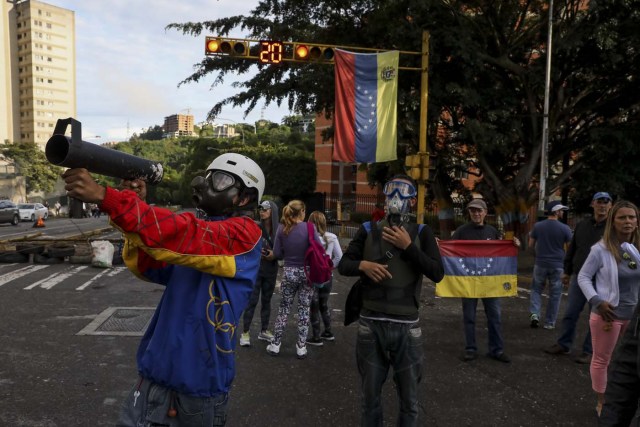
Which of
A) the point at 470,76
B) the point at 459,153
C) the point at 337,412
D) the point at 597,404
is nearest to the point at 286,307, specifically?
the point at 337,412

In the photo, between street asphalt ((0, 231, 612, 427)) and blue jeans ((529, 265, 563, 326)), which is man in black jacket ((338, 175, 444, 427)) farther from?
blue jeans ((529, 265, 563, 326))

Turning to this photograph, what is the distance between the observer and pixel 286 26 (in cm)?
1670

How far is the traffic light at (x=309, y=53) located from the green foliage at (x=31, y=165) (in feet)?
181

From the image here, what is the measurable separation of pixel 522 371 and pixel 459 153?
13311mm

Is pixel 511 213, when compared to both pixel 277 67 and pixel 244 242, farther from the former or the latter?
pixel 244 242

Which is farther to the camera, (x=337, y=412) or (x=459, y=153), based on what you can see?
(x=459, y=153)

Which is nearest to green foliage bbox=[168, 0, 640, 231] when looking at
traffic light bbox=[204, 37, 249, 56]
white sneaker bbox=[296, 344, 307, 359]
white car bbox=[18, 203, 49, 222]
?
traffic light bbox=[204, 37, 249, 56]

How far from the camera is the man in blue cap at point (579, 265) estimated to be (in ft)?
19.6

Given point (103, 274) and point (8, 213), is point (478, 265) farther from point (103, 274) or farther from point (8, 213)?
point (8, 213)

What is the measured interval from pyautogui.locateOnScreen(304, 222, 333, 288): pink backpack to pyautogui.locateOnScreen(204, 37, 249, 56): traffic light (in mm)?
7177

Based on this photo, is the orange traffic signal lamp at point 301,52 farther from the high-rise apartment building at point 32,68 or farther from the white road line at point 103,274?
the high-rise apartment building at point 32,68

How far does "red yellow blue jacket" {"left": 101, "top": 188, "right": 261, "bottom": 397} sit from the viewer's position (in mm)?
2121

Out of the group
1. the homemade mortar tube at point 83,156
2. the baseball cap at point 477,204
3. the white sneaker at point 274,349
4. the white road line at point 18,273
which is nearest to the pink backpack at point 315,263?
the white sneaker at point 274,349

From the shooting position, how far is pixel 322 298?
6.80 meters
